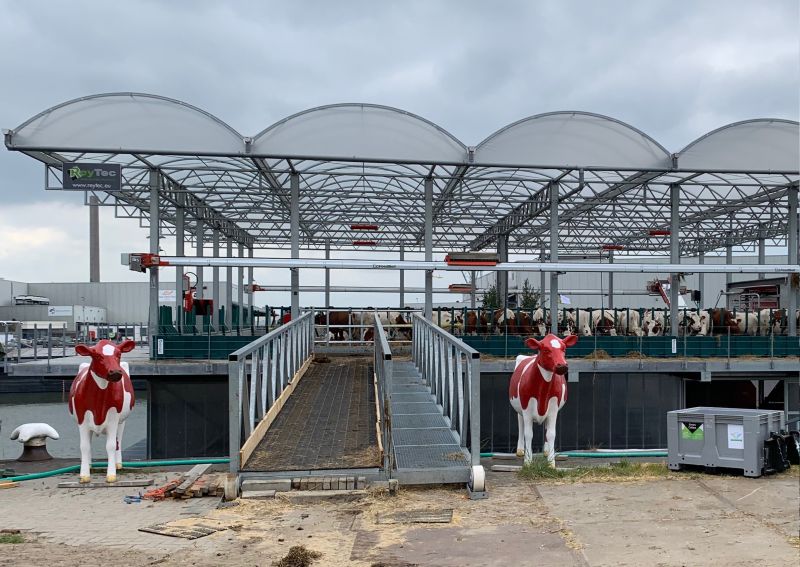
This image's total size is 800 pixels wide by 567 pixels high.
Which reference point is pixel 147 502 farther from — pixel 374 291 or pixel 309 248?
pixel 374 291

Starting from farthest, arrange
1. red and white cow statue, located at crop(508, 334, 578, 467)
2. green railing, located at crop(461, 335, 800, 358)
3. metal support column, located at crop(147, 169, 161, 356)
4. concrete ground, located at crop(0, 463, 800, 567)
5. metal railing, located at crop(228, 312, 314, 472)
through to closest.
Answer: metal support column, located at crop(147, 169, 161, 356)
green railing, located at crop(461, 335, 800, 358)
red and white cow statue, located at crop(508, 334, 578, 467)
metal railing, located at crop(228, 312, 314, 472)
concrete ground, located at crop(0, 463, 800, 567)

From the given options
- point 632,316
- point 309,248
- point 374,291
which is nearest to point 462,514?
point 632,316

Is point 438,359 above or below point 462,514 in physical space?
above

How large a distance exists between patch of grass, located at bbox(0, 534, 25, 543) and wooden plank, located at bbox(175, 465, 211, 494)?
7.09 ft

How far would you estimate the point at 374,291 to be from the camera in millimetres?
52156

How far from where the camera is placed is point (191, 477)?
968 cm

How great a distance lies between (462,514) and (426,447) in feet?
6.88

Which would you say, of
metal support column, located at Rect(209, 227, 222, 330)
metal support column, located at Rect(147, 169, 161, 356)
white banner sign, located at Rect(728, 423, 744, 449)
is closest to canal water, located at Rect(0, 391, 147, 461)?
metal support column, located at Rect(147, 169, 161, 356)

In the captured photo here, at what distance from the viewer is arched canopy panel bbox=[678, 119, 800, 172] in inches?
877

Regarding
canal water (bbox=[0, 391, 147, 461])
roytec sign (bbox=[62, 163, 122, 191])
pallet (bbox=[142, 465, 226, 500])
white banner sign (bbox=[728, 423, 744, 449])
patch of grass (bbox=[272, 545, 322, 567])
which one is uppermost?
roytec sign (bbox=[62, 163, 122, 191])

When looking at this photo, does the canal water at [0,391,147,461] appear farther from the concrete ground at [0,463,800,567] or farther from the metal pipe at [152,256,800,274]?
the concrete ground at [0,463,800,567]

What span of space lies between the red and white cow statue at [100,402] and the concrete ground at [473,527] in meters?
1.49

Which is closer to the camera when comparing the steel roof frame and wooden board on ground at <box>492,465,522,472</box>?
wooden board on ground at <box>492,465,522,472</box>

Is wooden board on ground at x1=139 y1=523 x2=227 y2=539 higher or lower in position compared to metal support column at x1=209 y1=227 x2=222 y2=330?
lower
